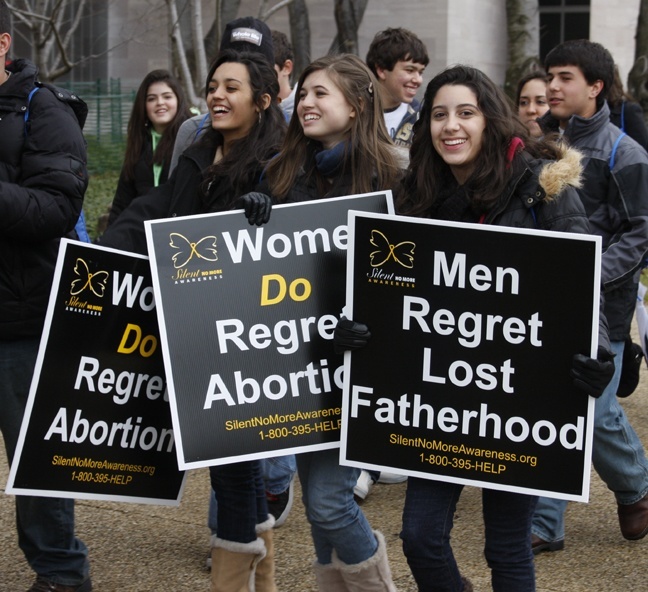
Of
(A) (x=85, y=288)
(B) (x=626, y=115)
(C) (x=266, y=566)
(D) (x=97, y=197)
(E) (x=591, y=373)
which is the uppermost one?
(B) (x=626, y=115)

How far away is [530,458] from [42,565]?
1.90 metres

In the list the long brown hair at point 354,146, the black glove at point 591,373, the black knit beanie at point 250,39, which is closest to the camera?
the black glove at point 591,373

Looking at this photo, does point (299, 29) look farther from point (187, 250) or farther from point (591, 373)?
point (591, 373)

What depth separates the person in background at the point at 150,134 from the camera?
6.53 meters

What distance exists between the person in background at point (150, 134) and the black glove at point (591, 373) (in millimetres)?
3511

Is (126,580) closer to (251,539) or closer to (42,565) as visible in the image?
(42,565)

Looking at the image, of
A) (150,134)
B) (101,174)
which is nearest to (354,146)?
(150,134)

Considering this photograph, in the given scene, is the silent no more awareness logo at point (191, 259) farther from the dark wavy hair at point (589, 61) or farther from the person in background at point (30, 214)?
the dark wavy hair at point (589, 61)

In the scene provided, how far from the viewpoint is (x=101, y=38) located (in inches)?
1185

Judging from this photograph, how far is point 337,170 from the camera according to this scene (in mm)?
4020

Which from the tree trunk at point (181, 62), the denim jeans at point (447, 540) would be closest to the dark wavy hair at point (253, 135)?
the denim jeans at point (447, 540)

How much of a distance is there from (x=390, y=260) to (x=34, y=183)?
1.30m

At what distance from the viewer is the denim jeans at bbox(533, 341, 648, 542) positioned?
4887 mm

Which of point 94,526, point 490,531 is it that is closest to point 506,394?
point 490,531
